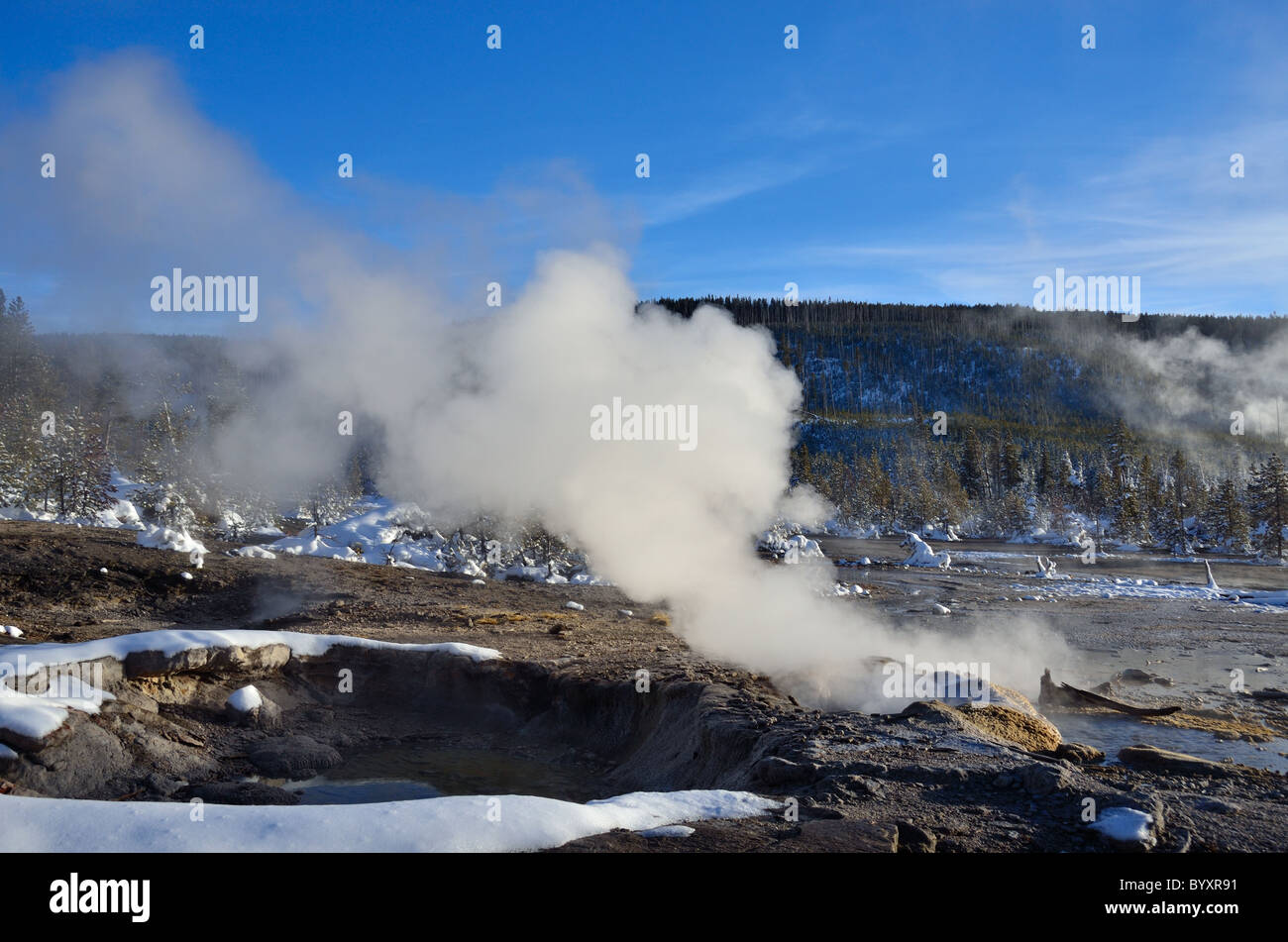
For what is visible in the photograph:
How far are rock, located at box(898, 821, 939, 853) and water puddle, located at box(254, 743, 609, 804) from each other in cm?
470

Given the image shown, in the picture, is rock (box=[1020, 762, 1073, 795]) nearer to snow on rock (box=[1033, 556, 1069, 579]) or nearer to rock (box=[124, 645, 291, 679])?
rock (box=[124, 645, 291, 679])

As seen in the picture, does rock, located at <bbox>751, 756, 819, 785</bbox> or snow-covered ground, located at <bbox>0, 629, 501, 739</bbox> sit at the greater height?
snow-covered ground, located at <bbox>0, 629, 501, 739</bbox>

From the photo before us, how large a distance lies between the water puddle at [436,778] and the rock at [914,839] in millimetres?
4704

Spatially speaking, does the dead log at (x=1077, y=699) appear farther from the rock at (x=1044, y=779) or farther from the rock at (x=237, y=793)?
the rock at (x=237, y=793)

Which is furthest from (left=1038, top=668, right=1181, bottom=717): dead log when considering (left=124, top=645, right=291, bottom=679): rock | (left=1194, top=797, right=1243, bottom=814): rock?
(left=124, top=645, right=291, bottom=679): rock

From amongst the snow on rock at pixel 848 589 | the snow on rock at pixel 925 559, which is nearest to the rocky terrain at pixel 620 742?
the snow on rock at pixel 848 589

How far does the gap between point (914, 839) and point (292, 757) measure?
8.25m

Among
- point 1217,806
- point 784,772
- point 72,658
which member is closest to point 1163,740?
point 1217,806

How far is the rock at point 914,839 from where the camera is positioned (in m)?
6.02

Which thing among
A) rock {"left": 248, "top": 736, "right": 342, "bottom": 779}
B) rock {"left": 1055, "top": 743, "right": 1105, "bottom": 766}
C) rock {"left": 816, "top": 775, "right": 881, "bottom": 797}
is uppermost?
rock {"left": 816, "top": 775, "right": 881, "bottom": 797}

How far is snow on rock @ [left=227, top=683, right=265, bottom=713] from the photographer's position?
11406mm
